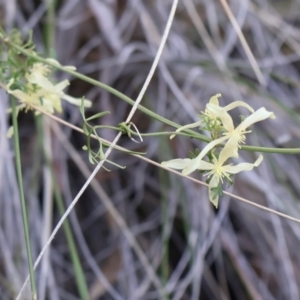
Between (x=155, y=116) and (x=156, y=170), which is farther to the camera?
(x=156, y=170)

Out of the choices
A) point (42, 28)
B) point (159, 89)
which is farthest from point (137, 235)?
point (42, 28)

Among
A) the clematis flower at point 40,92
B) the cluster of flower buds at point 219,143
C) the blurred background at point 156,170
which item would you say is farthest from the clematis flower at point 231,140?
the blurred background at point 156,170

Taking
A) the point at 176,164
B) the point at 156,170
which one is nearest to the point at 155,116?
the point at 176,164

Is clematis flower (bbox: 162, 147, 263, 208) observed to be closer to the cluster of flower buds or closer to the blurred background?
the cluster of flower buds

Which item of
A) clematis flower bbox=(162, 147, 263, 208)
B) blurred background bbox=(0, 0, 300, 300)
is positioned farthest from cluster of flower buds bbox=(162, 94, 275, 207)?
blurred background bbox=(0, 0, 300, 300)

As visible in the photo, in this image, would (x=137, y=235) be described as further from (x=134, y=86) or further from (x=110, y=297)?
(x=134, y=86)

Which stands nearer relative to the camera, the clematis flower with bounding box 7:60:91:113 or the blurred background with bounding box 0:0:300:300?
the clematis flower with bounding box 7:60:91:113

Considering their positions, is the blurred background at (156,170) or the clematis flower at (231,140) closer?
the clematis flower at (231,140)

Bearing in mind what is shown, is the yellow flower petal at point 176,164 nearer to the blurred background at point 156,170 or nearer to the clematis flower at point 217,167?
the clematis flower at point 217,167

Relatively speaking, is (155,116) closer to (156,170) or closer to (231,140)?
(231,140)

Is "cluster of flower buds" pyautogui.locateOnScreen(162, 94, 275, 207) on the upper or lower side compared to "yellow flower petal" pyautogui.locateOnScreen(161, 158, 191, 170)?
upper
